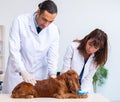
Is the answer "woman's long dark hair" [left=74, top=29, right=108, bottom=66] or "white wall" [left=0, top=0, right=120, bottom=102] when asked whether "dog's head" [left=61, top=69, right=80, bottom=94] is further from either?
"white wall" [left=0, top=0, right=120, bottom=102]

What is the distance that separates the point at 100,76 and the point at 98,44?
8.43 ft

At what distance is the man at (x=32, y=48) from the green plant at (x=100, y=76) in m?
2.46

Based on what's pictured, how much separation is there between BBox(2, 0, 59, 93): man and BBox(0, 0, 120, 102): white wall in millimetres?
2409

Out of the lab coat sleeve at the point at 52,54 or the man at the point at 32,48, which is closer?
the man at the point at 32,48

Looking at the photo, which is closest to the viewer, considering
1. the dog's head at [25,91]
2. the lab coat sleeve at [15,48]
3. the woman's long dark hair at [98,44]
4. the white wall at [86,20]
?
the dog's head at [25,91]

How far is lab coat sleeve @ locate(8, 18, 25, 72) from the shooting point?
177cm

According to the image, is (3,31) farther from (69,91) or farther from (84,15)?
(69,91)

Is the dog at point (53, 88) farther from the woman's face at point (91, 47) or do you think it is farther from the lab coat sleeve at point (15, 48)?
the woman's face at point (91, 47)

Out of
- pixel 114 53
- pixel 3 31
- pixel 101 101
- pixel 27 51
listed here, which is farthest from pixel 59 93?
pixel 114 53

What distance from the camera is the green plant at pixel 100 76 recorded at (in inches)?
173

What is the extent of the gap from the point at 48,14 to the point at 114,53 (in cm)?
300

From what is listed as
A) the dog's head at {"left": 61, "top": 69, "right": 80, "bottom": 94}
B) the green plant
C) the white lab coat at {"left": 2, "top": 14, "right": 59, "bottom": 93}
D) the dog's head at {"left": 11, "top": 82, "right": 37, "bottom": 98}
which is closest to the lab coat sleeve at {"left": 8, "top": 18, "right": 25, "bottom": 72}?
the white lab coat at {"left": 2, "top": 14, "right": 59, "bottom": 93}

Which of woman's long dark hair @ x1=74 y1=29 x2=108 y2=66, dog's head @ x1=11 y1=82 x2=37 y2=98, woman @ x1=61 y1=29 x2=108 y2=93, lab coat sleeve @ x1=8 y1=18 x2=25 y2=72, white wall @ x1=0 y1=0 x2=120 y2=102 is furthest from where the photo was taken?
white wall @ x1=0 y1=0 x2=120 y2=102

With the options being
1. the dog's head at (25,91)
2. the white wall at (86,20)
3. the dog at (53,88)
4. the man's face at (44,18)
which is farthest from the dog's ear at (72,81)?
the white wall at (86,20)
